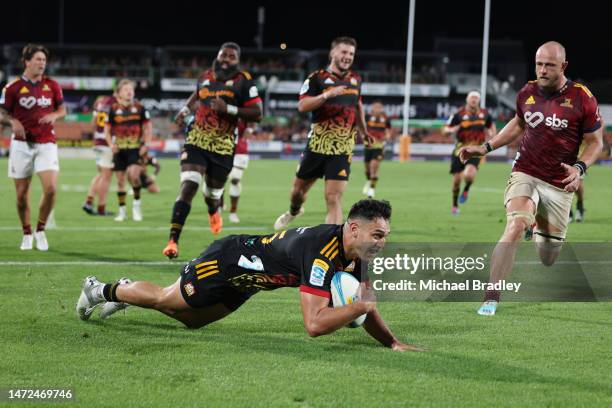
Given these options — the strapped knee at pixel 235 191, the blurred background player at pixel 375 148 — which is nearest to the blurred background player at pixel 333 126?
the strapped knee at pixel 235 191

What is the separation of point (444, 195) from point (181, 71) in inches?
1715

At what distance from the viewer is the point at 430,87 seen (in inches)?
2422

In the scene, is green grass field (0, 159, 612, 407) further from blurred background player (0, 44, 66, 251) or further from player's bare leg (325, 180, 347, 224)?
player's bare leg (325, 180, 347, 224)

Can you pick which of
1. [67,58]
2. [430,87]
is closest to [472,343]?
[430,87]

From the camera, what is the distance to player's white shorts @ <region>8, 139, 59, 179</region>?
10.9 metres

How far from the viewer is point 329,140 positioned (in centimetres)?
1131

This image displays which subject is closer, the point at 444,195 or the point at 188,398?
the point at 188,398

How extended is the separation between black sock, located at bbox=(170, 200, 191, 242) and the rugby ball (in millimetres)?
4723

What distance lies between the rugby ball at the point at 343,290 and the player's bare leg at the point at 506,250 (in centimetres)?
210

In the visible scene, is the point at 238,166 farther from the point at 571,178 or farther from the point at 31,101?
the point at 571,178

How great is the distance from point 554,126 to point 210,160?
4.38 m

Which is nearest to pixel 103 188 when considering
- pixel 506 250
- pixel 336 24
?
pixel 506 250

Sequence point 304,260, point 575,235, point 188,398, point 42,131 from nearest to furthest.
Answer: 1. point 188,398
2. point 304,260
3. point 42,131
4. point 575,235

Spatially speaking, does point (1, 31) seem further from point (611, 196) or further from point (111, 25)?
point (611, 196)
